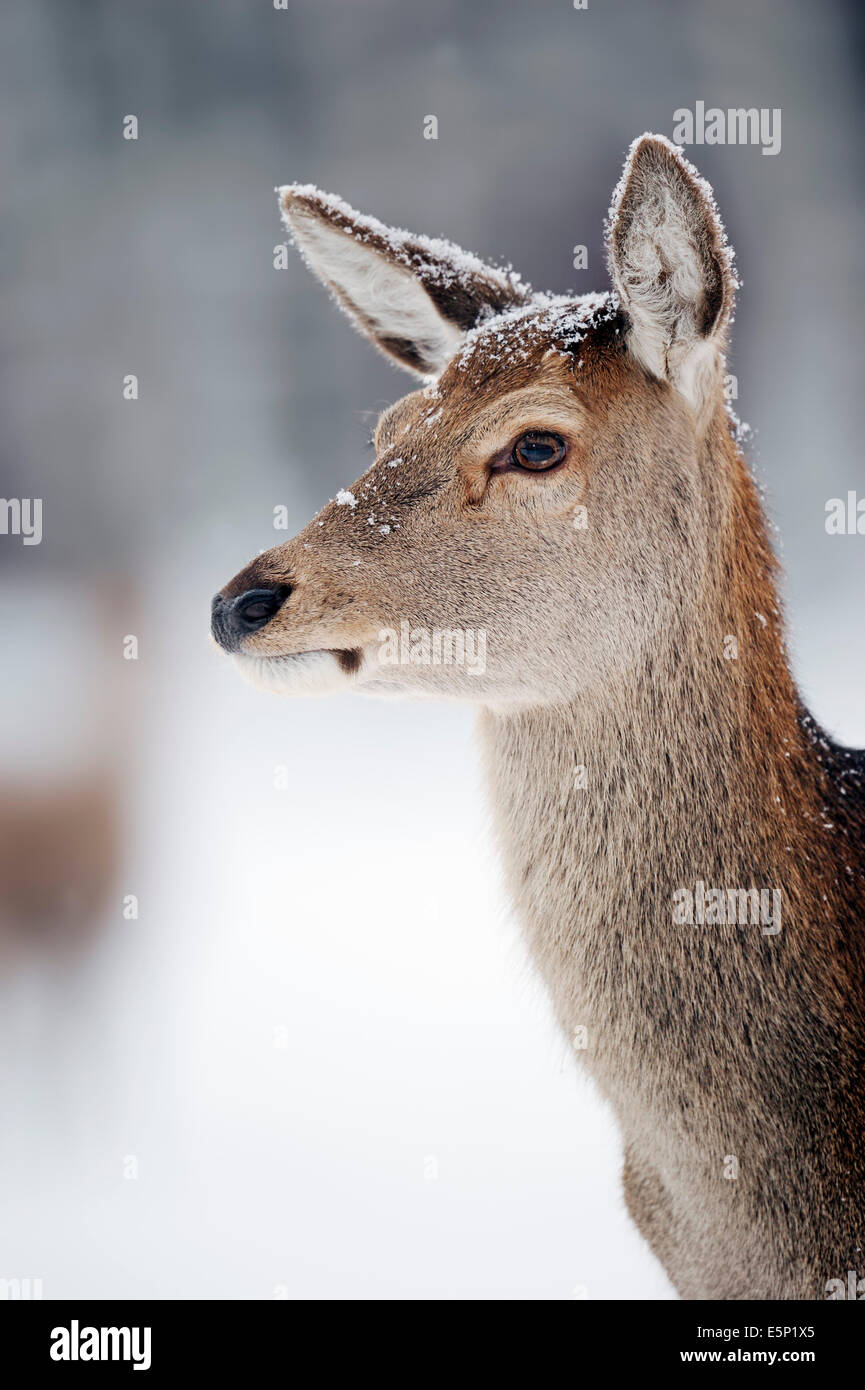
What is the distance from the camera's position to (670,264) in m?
1.55

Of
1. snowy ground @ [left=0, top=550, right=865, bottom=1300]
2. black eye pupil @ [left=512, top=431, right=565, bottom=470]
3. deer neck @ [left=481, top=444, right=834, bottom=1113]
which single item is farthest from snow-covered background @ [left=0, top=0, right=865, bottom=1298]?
black eye pupil @ [left=512, top=431, right=565, bottom=470]

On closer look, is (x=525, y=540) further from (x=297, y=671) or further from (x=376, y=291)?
(x=376, y=291)

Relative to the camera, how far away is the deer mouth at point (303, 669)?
5.25 feet

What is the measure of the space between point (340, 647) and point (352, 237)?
31.6 inches

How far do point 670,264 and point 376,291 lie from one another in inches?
26.6

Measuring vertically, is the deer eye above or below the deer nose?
above

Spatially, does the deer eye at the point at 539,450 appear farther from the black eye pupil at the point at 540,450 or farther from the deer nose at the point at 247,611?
the deer nose at the point at 247,611

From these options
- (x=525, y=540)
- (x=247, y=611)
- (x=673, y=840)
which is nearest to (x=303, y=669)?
(x=247, y=611)

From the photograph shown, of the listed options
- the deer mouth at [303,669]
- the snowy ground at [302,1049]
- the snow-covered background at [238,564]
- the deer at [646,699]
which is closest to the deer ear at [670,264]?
the deer at [646,699]

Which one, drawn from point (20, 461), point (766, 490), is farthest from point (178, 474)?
point (766, 490)

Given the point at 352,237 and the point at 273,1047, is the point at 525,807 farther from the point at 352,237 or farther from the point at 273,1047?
the point at 273,1047

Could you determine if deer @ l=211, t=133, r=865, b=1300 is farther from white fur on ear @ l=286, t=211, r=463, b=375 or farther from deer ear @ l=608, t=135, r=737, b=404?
white fur on ear @ l=286, t=211, r=463, b=375

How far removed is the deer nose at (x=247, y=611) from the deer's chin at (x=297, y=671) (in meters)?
0.04

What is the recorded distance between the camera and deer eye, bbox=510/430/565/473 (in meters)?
1.62
